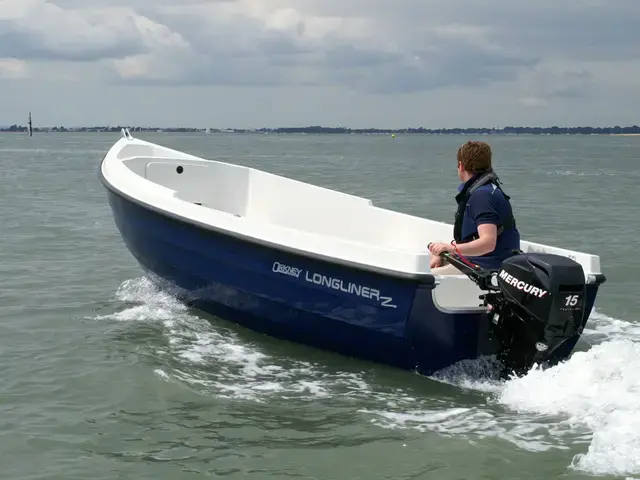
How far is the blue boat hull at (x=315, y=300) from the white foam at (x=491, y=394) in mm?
207

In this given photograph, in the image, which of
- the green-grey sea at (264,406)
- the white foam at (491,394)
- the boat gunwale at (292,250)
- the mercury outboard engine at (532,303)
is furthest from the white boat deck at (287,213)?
the white foam at (491,394)

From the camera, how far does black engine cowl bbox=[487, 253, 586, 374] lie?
17.0ft

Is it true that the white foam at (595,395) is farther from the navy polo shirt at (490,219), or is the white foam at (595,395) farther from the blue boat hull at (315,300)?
A: the navy polo shirt at (490,219)

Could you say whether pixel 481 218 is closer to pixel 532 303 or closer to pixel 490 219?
pixel 490 219

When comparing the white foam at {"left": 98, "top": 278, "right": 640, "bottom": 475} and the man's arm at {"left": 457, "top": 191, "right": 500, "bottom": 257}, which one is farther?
the man's arm at {"left": 457, "top": 191, "right": 500, "bottom": 257}

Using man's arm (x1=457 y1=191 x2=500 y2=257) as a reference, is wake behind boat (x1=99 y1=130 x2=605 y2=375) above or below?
below

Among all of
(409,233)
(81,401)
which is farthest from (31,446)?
(409,233)

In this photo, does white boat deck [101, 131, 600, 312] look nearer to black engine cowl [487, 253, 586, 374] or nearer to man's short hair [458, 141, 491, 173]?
black engine cowl [487, 253, 586, 374]

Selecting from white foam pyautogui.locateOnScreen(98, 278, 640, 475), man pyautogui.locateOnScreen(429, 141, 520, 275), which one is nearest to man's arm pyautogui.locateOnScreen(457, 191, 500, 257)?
man pyautogui.locateOnScreen(429, 141, 520, 275)

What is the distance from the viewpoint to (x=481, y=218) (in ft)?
18.5

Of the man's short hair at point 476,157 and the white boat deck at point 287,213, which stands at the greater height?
the man's short hair at point 476,157

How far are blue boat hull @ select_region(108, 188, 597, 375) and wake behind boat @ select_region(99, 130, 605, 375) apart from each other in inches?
0.4

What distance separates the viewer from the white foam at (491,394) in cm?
475

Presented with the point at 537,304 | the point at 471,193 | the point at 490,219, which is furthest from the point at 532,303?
the point at 471,193
